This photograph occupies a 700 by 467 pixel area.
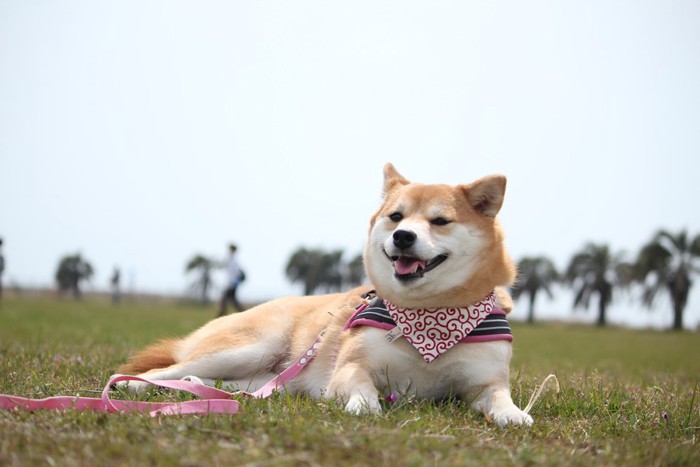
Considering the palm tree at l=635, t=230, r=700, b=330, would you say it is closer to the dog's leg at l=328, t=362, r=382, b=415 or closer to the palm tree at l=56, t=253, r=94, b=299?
the dog's leg at l=328, t=362, r=382, b=415

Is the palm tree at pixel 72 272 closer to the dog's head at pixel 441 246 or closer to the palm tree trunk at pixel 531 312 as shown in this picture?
the palm tree trunk at pixel 531 312

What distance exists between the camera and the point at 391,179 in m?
4.69

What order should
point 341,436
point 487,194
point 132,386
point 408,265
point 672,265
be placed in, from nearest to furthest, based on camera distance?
point 341,436 < point 408,265 < point 487,194 < point 132,386 < point 672,265

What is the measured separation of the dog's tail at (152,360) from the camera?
15.9 ft

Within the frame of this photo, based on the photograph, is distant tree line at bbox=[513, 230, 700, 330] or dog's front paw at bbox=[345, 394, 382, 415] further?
distant tree line at bbox=[513, 230, 700, 330]

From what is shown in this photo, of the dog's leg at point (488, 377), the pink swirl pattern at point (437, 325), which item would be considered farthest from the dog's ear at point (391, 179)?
the dog's leg at point (488, 377)

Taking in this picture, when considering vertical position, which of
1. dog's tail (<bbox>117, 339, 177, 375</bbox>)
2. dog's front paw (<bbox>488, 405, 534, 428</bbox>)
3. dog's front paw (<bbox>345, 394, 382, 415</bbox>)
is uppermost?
dog's front paw (<bbox>345, 394, 382, 415</bbox>)

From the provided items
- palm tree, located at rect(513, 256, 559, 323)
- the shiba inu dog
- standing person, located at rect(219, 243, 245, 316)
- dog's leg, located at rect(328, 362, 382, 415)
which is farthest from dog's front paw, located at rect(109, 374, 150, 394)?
palm tree, located at rect(513, 256, 559, 323)

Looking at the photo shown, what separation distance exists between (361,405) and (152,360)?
237 centimetres

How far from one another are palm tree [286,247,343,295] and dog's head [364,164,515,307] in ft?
234

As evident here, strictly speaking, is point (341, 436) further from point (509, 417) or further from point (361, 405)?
point (509, 417)

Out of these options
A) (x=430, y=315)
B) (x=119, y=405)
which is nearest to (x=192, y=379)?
(x=119, y=405)

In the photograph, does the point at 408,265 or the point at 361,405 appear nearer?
the point at 361,405

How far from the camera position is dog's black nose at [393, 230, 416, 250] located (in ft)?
12.1
